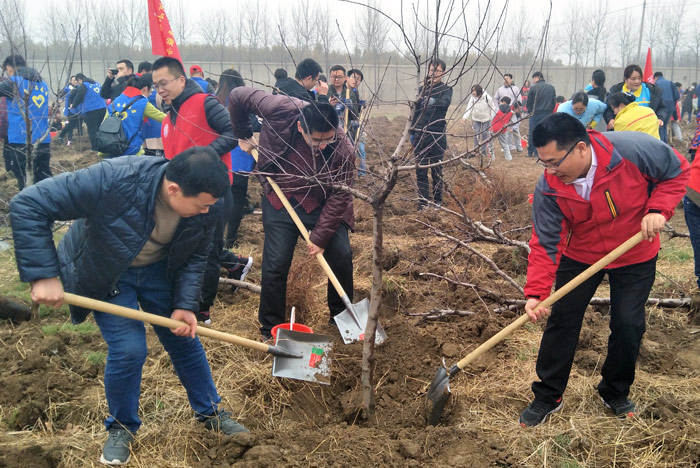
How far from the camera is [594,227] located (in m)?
2.97

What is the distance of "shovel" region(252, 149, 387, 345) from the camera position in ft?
13.4

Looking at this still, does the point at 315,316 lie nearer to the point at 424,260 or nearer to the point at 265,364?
the point at 265,364

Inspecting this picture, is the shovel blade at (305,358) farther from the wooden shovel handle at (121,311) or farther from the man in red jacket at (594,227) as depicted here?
the man in red jacket at (594,227)

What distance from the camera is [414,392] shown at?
12.2ft

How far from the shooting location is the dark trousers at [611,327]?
9.89 ft

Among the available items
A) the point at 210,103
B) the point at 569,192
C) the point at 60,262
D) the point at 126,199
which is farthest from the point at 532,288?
the point at 210,103

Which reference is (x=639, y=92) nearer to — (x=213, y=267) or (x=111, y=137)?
(x=213, y=267)

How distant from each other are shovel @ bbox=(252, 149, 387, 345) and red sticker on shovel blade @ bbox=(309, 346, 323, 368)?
1.76 feet

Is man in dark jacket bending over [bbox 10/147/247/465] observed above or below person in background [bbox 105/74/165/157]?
below

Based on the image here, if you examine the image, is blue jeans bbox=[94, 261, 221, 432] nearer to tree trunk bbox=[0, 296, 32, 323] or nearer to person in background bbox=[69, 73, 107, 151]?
tree trunk bbox=[0, 296, 32, 323]

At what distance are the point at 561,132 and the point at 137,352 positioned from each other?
89.9 inches

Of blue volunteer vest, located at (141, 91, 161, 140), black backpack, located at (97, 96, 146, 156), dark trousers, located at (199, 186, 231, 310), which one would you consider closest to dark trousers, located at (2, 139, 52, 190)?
blue volunteer vest, located at (141, 91, 161, 140)

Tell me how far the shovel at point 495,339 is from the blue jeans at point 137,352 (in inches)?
48.2

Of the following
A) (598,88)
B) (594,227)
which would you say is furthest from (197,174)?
(598,88)
